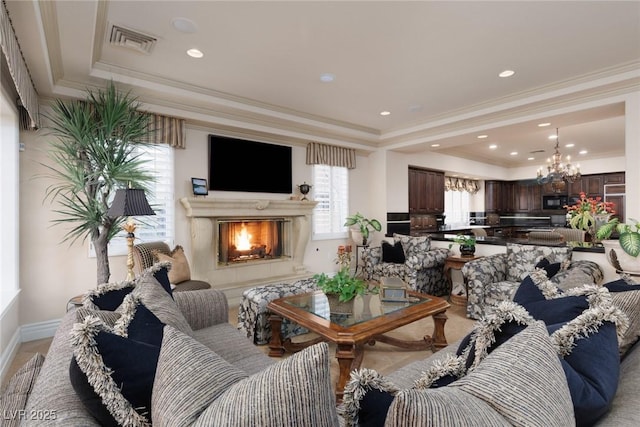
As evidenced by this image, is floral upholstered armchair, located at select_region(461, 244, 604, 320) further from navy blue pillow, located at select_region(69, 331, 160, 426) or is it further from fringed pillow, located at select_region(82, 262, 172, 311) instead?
navy blue pillow, located at select_region(69, 331, 160, 426)

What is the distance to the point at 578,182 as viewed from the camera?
8359mm

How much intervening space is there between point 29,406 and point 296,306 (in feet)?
5.89

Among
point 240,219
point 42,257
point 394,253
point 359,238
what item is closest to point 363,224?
point 359,238

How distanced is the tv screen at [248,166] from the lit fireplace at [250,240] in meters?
0.51

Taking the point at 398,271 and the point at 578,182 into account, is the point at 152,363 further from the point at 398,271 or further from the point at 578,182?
the point at 578,182

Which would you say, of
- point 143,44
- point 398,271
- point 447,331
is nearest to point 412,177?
point 398,271

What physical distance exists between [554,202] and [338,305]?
30.0 feet

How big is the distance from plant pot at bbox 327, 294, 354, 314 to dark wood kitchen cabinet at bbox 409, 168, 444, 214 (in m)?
4.27

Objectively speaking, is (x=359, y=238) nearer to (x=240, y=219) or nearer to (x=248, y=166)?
(x=240, y=219)

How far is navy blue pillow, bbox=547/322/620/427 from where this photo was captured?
78 cm

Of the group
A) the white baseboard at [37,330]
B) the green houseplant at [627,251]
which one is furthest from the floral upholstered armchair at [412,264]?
the white baseboard at [37,330]

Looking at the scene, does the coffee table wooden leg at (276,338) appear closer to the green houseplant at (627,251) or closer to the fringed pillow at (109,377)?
the fringed pillow at (109,377)

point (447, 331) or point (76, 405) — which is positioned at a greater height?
point (76, 405)

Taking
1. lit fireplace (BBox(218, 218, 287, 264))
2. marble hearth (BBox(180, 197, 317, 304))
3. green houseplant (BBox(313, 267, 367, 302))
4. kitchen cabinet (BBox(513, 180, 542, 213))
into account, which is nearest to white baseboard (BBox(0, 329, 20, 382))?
marble hearth (BBox(180, 197, 317, 304))
